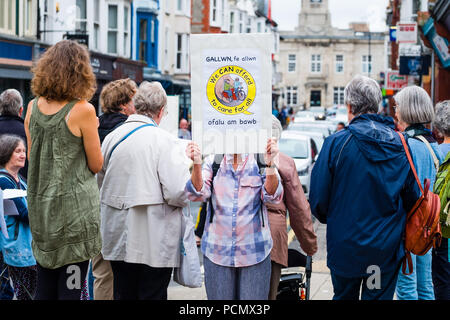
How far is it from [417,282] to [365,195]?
1.63 m

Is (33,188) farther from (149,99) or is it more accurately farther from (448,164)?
(448,164)

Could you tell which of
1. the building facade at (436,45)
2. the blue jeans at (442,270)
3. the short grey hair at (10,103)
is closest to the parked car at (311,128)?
the building facade at (436,45)

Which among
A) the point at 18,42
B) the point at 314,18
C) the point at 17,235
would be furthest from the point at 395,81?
the point at 314,18

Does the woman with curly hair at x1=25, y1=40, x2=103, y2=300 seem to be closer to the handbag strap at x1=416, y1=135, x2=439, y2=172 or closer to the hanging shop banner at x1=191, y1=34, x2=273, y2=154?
the hanging shop banner at x1=191, y1=34, x2=273, y2=154

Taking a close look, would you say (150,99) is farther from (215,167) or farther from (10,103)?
(10,103)

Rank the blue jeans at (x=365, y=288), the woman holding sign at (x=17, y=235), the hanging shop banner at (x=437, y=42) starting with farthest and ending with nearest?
the hanging shop banner at (x=437, y=42)
the woman holding sign at (x=17, y=235)
the blue jeans at (x=365, y=288)

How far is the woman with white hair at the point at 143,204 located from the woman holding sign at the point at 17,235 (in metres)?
0.76

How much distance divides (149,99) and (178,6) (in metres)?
37.2

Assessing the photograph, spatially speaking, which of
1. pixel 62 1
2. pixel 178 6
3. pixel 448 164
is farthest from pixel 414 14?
pixel 448 164

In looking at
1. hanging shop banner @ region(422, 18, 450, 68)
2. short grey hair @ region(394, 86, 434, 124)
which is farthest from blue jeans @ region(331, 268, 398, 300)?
hanging shop banner @ region(422, 18, 450, 68)

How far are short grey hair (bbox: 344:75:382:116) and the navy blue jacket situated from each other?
0.16m

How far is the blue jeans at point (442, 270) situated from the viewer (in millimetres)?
5957

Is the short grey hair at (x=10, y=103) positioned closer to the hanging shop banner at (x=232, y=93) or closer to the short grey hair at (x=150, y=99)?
the short grey hair at (x=150, y=99)

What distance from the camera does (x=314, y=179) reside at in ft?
15.3
